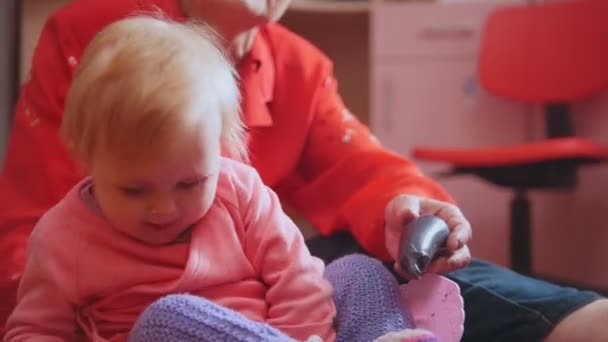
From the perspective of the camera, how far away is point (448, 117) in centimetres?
240

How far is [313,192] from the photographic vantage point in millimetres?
1074

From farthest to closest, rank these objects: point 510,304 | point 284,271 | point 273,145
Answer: point 273,145 → point 510,304 → point 284,271

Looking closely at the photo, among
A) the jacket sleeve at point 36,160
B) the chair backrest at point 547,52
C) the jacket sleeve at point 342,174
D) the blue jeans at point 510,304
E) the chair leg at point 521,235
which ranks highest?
the jacket sleeve at point 36,160

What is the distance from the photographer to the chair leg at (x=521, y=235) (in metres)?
2.05

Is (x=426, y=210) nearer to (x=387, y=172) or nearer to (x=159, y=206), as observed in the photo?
(x=387, y=172)

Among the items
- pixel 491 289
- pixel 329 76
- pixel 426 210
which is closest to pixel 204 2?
pixel 329 76

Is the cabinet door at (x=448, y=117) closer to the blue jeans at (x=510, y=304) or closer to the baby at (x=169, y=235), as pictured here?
the blue jeans at (x=510, y=304)

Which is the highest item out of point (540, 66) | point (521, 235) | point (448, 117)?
point (540, 66)

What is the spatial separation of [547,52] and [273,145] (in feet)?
4.87

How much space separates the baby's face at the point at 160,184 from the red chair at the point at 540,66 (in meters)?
1.36

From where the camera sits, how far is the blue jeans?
2.70ft

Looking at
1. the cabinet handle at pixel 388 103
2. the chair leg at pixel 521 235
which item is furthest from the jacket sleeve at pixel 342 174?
the cabinet handle at pixel 388 103

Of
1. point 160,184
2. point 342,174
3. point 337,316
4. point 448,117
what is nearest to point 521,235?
point 448,117

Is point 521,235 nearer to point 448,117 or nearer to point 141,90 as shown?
point 448,117
